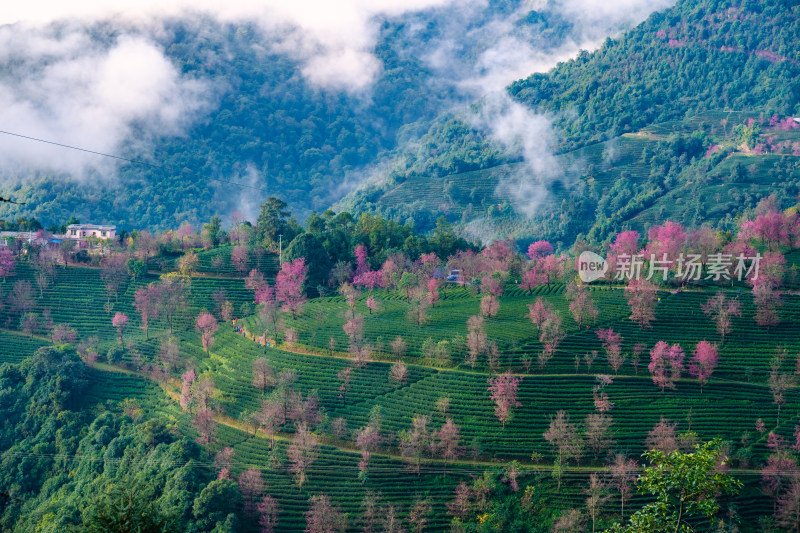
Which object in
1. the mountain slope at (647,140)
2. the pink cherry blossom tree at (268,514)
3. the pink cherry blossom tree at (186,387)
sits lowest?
the pink cherry blossom tree at (268,514)

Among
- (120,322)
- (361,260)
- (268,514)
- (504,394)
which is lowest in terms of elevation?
(268,514)

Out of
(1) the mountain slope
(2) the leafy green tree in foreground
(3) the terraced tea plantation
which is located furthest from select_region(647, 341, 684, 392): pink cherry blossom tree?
(1) the mountain slope

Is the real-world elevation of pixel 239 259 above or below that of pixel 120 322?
above

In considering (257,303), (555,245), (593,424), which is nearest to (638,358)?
(593,424)

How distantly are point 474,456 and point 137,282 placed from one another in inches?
1076

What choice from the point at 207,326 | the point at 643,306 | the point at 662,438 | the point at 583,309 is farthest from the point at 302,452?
the point at 643,306

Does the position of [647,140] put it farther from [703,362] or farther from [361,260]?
[703,362]

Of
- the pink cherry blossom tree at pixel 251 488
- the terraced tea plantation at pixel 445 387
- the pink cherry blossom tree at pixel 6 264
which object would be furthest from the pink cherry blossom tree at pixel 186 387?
the pink cherry blossom tree at pixel 6 264

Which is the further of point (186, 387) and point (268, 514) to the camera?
point (186, 387)

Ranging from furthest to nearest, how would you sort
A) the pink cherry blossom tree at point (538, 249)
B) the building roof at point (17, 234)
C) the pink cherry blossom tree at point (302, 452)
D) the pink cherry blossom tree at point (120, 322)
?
the pink cherry blossom tree at point (538, 249), the building roof at point (17, 234), the pink cherry blossom tree at point (120, 322), the pink cherry blossom tree at point (302, 452)

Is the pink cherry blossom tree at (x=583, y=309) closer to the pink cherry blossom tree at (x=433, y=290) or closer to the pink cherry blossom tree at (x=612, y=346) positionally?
the pink cherry blossom tree at (x=612, y=346)

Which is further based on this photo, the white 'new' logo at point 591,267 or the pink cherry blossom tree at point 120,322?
the white 'new' logo at point 591,267

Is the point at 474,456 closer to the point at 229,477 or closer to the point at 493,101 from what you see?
the point at 229,477

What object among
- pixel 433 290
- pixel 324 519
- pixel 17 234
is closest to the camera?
pixel 324 519
